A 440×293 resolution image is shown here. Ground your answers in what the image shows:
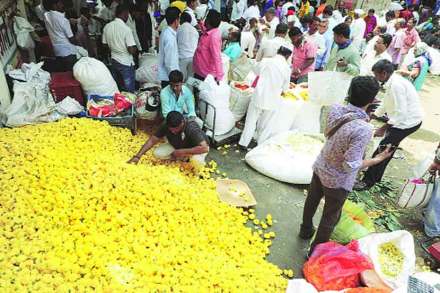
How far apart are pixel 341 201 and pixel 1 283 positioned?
3.11m

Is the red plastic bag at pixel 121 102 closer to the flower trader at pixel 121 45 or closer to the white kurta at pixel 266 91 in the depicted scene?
the flower trader at pixel 121 45

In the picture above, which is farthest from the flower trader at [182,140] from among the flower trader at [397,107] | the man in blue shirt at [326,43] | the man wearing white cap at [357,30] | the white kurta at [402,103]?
the man wearing white cap at [357,30]

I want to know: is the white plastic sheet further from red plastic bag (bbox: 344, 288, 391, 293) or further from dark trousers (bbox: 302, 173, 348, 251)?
red plastic bag (bbox: 344, 288, 391, 293)

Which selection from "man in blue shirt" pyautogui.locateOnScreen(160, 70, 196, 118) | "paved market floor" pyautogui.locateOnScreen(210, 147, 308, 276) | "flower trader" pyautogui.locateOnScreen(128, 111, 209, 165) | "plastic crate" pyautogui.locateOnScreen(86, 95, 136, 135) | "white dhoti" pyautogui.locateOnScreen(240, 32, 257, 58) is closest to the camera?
"paved market floor" pyautogui.locateOnScreen(210, 147, 308, 276)

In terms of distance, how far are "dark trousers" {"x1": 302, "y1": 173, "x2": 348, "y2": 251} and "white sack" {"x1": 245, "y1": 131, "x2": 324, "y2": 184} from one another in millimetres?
1192

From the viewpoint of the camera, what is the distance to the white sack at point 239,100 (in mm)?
5965

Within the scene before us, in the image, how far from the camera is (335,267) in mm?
3303

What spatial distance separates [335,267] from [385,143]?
8.47 feet

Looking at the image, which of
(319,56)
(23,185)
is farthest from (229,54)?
(23,185)

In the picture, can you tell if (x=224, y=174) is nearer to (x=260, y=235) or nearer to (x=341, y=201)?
(x=260, y=235)

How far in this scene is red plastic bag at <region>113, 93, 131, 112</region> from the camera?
557 centimetres

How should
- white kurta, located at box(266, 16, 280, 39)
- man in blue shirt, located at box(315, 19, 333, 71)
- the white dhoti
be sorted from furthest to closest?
white kurta, located at box(266, 16, 280, 39) → the white dhoti → man in blue shirt, located at box(315, 19, 333, 71)

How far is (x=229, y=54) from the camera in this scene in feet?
23.2

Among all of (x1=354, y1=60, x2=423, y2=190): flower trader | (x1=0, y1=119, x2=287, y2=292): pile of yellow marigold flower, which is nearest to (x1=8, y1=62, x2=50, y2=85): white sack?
(x1=0, y1=119, x2=287, y2=292): pile of yellow marigold flower
